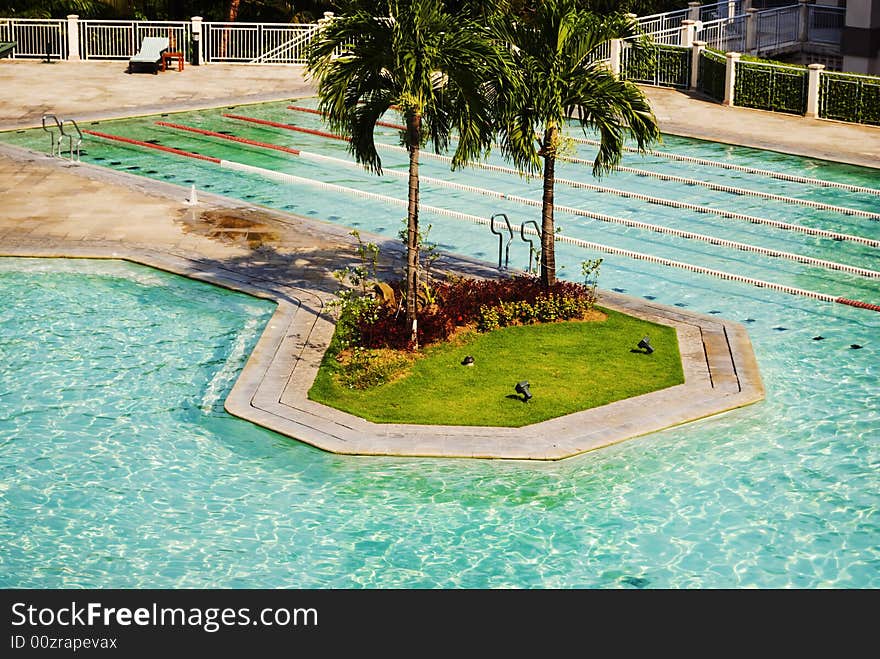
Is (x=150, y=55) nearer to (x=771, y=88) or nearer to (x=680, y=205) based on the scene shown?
(x=771, y=88)

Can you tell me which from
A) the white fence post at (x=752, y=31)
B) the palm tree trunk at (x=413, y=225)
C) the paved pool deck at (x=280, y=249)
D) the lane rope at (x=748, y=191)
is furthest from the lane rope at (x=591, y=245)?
the white fence post at (x=752, y=31)

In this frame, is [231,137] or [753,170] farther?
[231,137]

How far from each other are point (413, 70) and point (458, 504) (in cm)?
663

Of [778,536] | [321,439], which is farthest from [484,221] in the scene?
[778,536]

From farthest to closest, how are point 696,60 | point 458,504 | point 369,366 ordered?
point 696,60, point 369,366, point 458,504

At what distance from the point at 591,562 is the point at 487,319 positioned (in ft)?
23.4

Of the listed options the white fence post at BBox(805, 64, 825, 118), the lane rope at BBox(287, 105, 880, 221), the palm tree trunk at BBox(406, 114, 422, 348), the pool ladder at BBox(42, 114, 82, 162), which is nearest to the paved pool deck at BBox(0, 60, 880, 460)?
the white fence post at BBox(805, 64, 825, 118)

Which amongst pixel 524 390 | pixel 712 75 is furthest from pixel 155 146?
pixel 524 390

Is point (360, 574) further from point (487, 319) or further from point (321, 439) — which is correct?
point (487, 319)

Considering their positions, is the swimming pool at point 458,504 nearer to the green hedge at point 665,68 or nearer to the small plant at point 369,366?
the small plant at point 369,366

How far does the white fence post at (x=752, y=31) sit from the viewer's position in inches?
1850

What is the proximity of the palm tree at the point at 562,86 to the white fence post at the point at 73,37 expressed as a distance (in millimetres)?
30101

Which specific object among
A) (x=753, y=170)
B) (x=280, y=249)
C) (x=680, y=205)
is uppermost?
(x=753, y=170)

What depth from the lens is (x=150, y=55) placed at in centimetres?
4594
